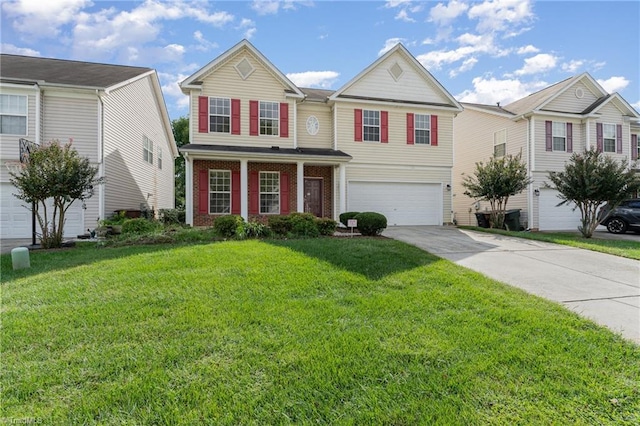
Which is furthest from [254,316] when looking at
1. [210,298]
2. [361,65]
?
[361,65]

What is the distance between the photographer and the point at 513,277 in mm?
6207

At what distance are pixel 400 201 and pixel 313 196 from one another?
4.33 m

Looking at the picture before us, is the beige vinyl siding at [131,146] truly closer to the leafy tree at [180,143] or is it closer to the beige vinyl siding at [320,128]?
the beige vinyl siding at [320,128]

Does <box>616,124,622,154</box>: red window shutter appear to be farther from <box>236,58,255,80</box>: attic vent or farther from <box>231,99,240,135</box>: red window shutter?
<box>231,99,240,135</box>: red window shutter

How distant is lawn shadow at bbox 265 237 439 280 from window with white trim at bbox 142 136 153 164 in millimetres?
12249

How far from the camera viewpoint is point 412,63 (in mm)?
16203

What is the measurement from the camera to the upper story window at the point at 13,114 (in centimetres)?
1150

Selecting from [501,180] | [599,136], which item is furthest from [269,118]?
[599,136]

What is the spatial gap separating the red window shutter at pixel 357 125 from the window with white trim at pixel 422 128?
2853mm

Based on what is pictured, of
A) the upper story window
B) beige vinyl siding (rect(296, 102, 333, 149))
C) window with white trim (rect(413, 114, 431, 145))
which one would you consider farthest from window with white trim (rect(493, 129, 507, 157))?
the upper story window

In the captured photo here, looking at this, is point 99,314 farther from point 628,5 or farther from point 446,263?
point 628,5

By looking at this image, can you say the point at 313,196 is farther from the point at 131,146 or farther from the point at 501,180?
the point at 131,146

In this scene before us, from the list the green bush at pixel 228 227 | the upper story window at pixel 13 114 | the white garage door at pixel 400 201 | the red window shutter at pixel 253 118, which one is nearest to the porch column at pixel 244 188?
the red window shutter at pixel 253 118

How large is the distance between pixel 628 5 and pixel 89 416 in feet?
45.8
